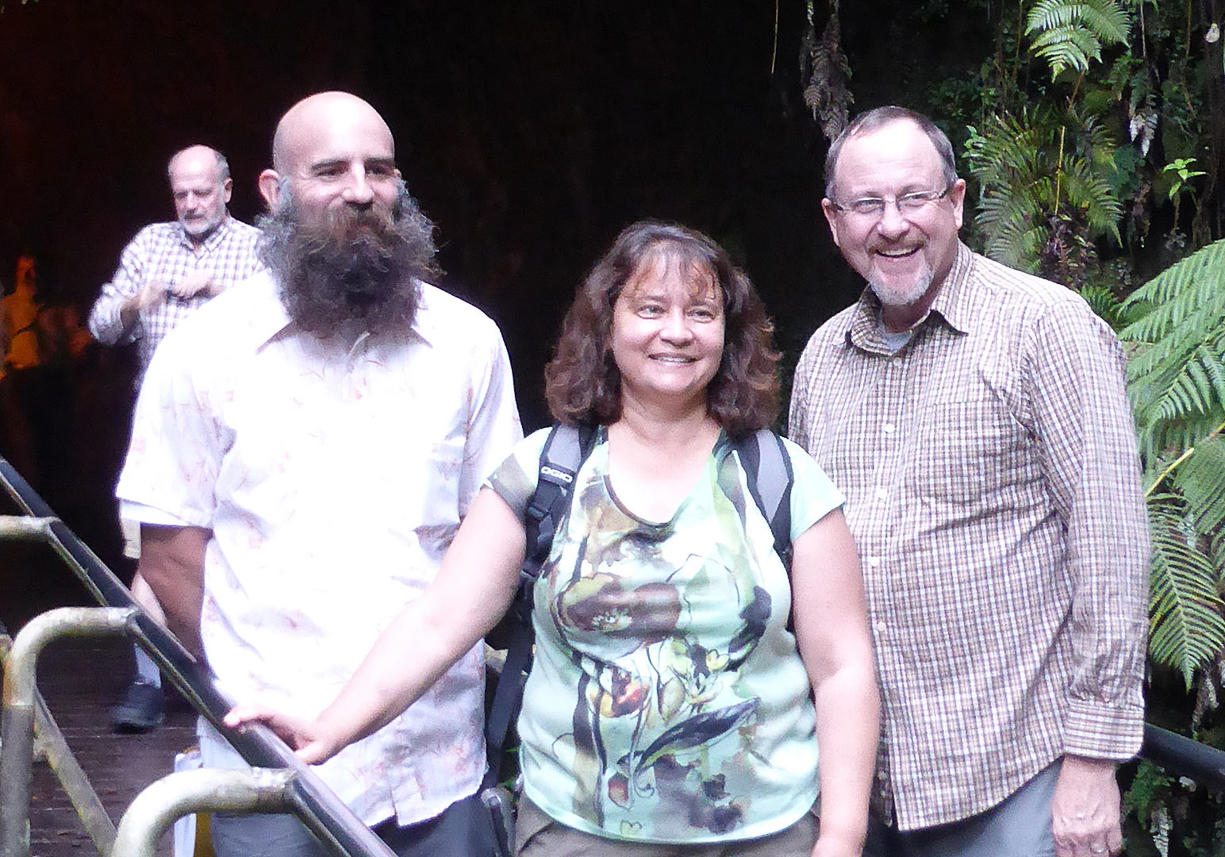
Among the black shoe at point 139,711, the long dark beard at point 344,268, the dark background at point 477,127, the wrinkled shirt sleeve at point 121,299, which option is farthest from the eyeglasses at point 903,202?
the black shoe at point 139,711

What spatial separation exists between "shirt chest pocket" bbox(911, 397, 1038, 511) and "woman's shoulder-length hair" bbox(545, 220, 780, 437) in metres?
0.35

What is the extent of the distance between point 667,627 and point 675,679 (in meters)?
0.08

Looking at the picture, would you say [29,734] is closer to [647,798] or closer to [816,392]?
[647,798]

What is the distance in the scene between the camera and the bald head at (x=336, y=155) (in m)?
2.69

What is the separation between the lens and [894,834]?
277 centimetres

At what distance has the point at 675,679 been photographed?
2.20m

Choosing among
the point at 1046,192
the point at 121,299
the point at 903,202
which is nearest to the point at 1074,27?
the point at 1046,192

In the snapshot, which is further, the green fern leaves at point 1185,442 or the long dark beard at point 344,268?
the green fern leaves at point 1185,442

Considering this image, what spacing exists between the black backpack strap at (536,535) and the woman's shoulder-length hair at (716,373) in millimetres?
60

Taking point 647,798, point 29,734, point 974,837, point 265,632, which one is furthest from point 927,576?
point 29,734

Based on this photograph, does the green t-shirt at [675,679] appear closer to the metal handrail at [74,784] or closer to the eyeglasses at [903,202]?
the eyeglasses at [903,202]

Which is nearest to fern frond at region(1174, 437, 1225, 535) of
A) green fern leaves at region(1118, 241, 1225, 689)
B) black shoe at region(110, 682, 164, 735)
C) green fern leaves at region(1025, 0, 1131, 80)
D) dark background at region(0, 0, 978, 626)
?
green fern leaves at region(1118, 241, 1225, 689)

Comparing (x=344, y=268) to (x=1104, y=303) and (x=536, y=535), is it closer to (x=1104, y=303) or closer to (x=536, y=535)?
(x=536, y=535)

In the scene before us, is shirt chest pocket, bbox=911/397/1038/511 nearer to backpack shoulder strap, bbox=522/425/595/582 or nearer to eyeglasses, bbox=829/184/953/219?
eyeglasses, bbox=829/184/953/219
